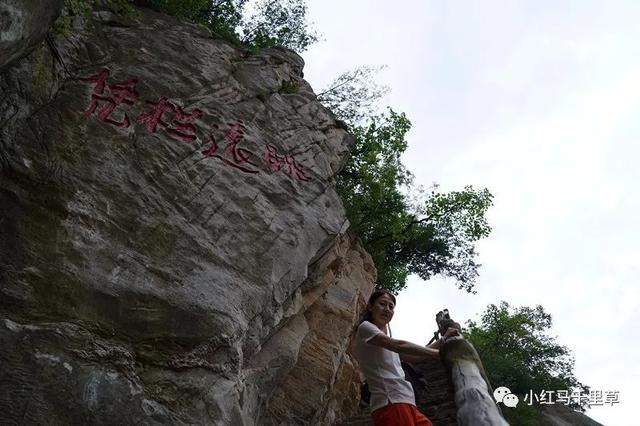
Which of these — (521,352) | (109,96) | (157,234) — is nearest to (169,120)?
(109,96)

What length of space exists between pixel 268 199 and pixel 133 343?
2.51m

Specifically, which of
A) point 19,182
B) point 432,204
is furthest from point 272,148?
point 432,204

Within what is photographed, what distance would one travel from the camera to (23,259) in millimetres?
4445

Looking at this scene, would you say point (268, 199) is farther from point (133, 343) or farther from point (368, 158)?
point (368, 158)

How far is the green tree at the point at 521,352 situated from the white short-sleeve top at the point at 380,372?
959cm

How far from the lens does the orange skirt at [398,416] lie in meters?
3.74

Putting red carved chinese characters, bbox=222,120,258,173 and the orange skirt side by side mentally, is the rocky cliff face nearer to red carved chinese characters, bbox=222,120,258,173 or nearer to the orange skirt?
red carved chinese characters, bbox=222,120,258,173

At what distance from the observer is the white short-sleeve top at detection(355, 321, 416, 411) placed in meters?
3.86

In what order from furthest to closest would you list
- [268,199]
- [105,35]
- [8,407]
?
[105,35]
[268,199]
[8,407]

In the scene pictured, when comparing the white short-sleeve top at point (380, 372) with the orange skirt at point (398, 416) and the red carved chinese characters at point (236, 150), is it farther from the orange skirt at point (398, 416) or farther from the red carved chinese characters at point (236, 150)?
the red carved chinese characters at point (236, 150)

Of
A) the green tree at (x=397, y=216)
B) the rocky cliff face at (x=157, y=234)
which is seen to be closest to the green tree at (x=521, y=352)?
the green tree at (x=397, y=216)

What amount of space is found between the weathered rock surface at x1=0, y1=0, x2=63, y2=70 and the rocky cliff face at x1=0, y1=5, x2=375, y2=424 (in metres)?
0.75

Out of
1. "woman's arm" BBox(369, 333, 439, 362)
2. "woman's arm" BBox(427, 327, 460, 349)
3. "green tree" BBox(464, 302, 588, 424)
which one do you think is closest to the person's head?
"woman's arm" BBox(369, 333, 439, 362)

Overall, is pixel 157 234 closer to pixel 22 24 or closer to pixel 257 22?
pixel 22 24
